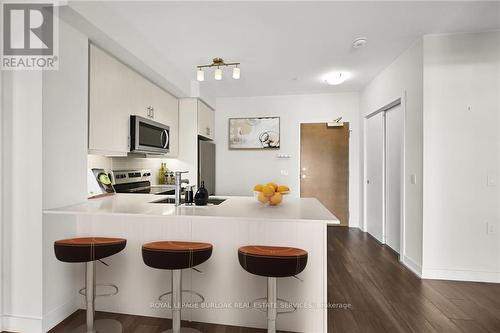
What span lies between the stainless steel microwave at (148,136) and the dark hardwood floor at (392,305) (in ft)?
5.39

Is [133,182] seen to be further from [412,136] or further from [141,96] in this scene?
[412,136]

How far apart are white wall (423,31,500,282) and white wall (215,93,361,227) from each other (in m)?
2.19

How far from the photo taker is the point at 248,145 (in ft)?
16.9

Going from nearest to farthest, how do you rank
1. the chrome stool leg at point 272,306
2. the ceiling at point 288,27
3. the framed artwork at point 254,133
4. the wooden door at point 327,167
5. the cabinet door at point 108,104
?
the chrome stool leg at point 272,306, the ceiling at point 288,27, the cabinet door at point 108,104, the wooden door at point 327,167, the framed artwork at point 254,133

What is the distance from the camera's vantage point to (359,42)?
9.20ft

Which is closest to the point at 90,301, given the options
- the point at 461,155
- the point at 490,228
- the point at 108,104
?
the point at 108,104

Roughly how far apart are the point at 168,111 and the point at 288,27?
83.5 inches

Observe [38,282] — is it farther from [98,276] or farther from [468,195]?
[468,195]

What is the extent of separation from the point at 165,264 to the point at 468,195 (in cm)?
296

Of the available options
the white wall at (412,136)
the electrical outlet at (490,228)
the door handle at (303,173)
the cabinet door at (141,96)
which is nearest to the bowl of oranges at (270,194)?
the white wall at (412,136)

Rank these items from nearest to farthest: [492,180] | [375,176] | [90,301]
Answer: [90,301] < [492,180] < [375,176]

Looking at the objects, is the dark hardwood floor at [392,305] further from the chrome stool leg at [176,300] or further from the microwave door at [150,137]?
the microwave door at [150,137]

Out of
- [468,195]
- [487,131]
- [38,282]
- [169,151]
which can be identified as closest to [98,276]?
[38,282]

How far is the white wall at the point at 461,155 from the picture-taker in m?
2.66
